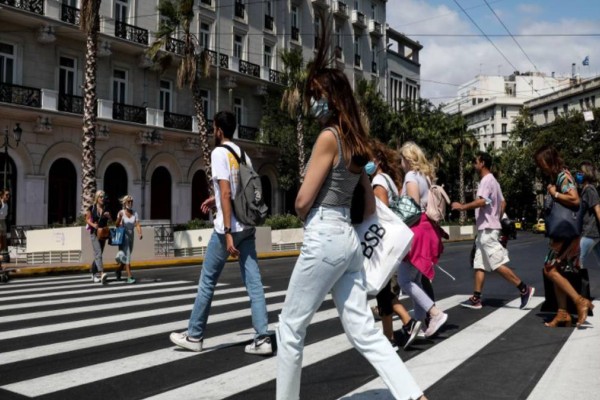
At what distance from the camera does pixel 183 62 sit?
80.2 ft

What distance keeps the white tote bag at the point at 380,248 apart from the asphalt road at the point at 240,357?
0.91m

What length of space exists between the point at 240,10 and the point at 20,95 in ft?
50.0

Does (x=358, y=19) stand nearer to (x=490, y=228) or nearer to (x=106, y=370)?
(x=490, y=228)

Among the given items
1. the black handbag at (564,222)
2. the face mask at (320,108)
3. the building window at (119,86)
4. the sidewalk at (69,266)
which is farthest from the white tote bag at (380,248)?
the building window at (119,86)

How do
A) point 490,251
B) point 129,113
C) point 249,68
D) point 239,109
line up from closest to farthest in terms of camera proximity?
point 490,251
point 129,113
point 249,68
point 239,109

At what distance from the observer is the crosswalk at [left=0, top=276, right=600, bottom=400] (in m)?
3.87

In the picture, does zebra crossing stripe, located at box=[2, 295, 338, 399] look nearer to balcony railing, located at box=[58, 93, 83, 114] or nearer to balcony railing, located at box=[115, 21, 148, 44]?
balcony railing, located at box=[58, 93, 83, 114]

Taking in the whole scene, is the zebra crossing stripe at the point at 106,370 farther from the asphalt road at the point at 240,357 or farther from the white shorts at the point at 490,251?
the white shorts at the point at 490,251

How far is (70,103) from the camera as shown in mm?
24406

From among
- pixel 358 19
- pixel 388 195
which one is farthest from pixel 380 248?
pixel 358 19

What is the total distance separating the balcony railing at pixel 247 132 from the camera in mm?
33531

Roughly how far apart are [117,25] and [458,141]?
29.1 m

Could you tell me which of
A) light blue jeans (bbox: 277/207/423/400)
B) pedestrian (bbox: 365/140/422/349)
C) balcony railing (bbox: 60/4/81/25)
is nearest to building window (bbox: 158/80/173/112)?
balcony railing (bbox: 60/4/81/25)

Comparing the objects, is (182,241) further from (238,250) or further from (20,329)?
(238,250)
